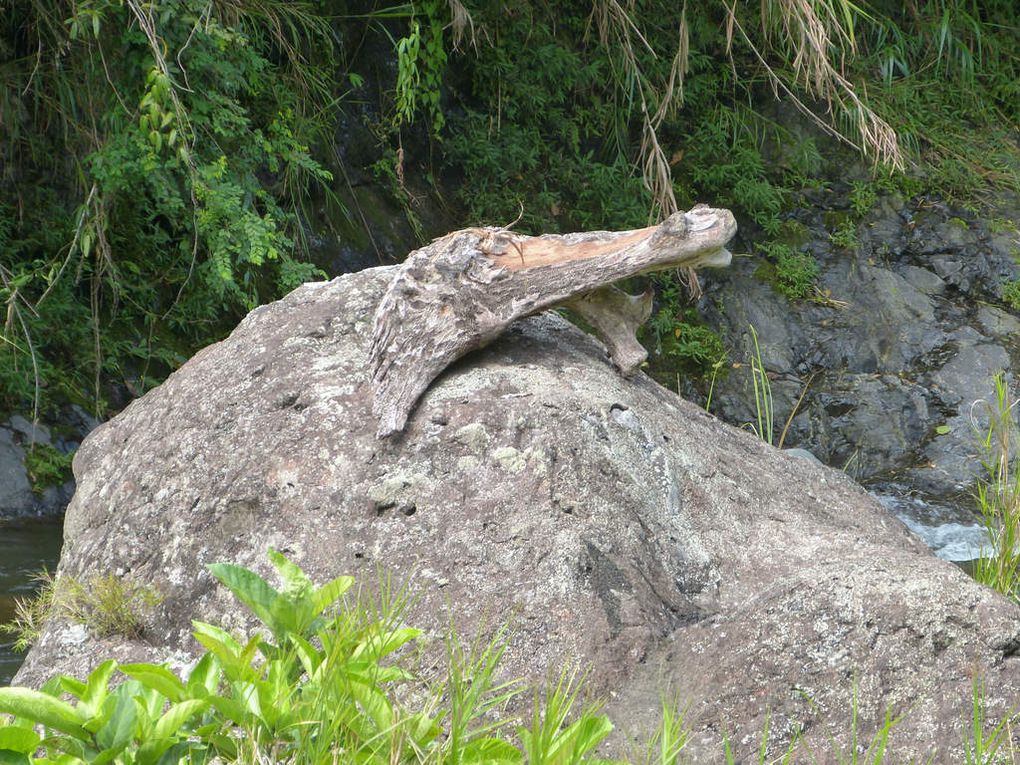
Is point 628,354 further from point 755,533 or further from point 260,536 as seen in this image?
point 260,536

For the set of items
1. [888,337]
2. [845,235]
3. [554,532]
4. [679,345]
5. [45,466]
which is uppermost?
[554,532]

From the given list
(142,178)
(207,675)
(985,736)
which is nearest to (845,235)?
(142,178)

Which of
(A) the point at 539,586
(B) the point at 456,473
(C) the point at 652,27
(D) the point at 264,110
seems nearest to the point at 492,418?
(B) the point at 456,473

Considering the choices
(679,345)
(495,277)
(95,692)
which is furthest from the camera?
(679,345)

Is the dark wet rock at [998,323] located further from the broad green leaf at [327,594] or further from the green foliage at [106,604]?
the broad green leaf at [327,594]

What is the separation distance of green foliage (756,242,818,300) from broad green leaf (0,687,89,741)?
666 centimetres

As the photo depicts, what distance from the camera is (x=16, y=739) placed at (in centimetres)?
164

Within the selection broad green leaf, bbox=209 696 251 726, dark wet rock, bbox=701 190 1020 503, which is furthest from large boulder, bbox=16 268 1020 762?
dark wet rock, bbox=701 190 1020 503

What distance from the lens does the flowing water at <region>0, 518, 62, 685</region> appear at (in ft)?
14.2

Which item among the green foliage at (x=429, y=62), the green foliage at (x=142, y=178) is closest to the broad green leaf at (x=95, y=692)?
the green foliage at (x=142, y=178)

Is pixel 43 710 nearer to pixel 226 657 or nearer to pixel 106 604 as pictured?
pixel 226 657

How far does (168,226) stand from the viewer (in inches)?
251

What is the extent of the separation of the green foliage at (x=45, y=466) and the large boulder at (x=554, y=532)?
2.44m

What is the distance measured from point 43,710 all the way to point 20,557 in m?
3.59
